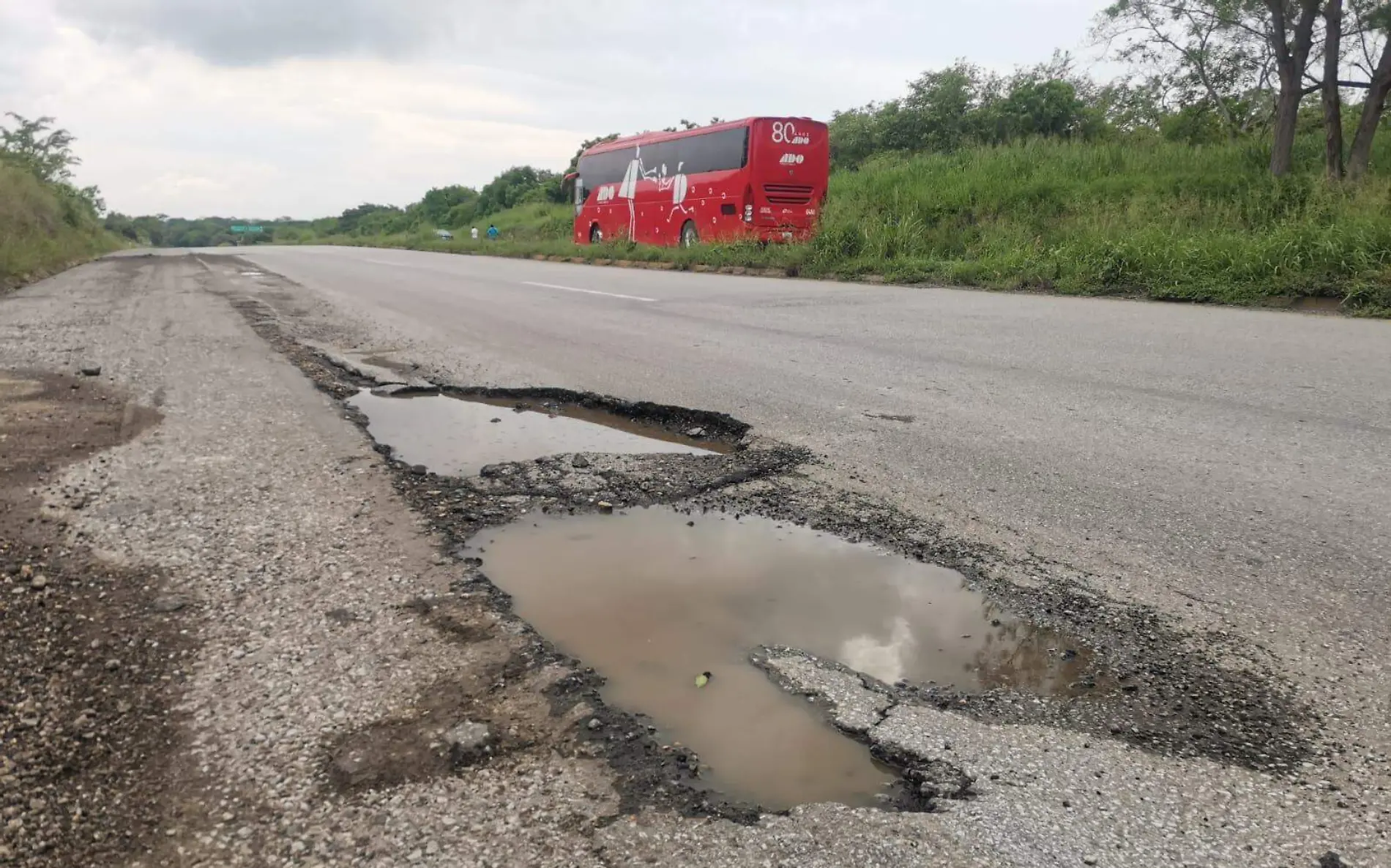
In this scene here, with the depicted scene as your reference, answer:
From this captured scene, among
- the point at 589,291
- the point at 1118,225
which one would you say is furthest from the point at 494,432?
the point at 1118,225

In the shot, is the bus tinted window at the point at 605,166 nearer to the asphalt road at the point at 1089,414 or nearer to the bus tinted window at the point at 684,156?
the bus tinted window at the point at 684,156

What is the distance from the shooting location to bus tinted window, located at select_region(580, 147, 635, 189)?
80.5ft

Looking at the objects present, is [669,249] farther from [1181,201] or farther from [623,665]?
[623,665]

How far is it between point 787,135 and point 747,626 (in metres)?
18.5

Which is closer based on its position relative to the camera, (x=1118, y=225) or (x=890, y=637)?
(x=890, y=637)

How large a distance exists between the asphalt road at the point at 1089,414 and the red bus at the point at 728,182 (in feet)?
31.3

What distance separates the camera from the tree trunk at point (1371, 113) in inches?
559

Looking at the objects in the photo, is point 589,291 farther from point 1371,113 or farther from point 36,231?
point 36,231

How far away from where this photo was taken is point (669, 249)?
20.0 metres

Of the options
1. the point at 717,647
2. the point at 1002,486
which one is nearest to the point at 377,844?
the point at 717,647

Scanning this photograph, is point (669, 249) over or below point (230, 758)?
over

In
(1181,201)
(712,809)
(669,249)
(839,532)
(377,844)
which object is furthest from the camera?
(669,249)

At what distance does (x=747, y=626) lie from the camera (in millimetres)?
2645

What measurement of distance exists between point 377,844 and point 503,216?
150 feet
